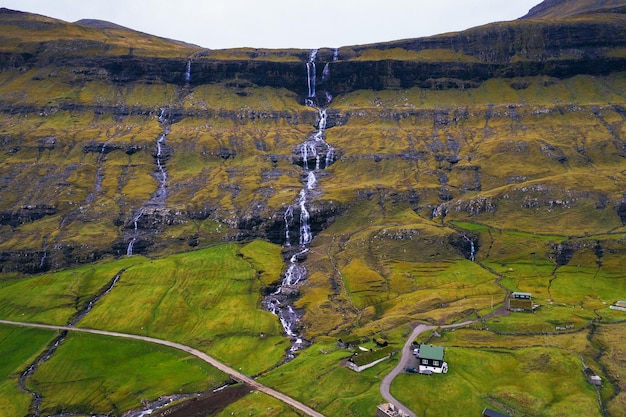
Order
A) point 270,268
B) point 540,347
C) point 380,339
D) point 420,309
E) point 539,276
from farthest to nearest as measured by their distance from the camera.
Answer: point 270,268, point 539,276, point 420,309, point 380,339, point 540,347

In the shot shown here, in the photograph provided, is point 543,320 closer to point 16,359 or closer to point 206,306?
point 206,306

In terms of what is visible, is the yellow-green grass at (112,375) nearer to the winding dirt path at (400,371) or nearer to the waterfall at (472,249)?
the winding dirt path at (400,371)

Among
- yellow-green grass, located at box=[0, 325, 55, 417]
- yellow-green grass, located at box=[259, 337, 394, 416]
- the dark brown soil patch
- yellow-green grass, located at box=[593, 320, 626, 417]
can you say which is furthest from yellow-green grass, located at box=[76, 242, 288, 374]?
yellow-green grass, located at box=[593, 320, 626, 417]

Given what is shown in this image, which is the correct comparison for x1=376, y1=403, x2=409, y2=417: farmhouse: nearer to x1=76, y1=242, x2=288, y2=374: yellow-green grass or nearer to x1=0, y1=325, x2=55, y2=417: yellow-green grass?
x1=76, y1=242, x2=288, y2=374: yellow-green grass

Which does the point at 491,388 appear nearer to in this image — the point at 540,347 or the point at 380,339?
the point at 540,347

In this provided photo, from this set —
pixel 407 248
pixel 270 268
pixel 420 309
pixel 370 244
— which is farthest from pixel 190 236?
pixel 420 309

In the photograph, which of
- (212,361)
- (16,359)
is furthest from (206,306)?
(16,359)

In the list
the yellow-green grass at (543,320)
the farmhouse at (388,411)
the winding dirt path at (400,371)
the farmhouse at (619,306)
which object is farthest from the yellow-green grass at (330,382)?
the farmhouse at (619,306)
